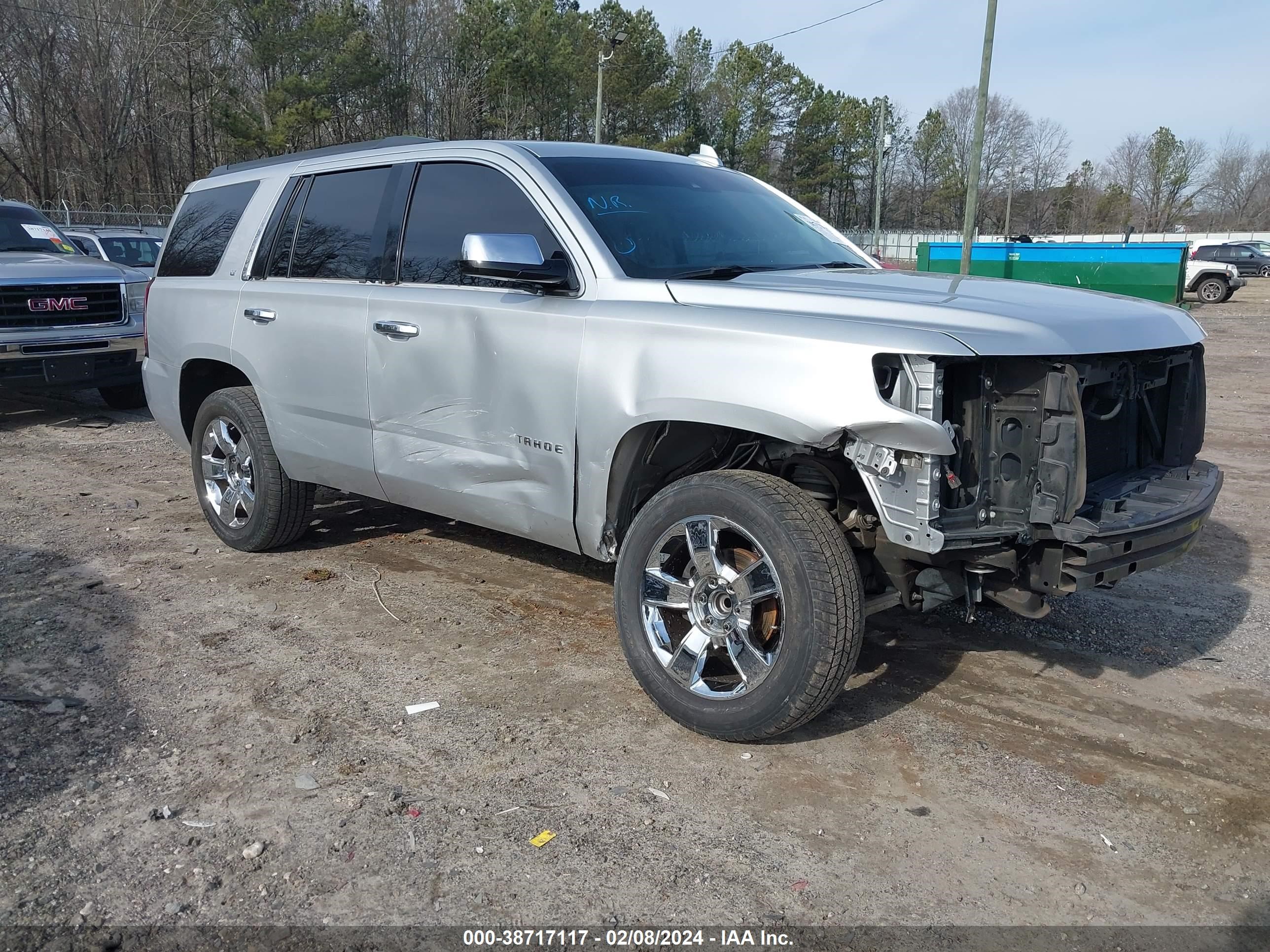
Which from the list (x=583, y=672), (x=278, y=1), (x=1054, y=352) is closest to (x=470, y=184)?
(x=583, y=672)

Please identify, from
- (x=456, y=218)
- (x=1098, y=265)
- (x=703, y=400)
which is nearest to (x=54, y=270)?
(x=456, y=218)

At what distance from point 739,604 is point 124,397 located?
9321mm

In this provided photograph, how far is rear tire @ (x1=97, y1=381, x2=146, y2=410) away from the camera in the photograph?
35.0 ft

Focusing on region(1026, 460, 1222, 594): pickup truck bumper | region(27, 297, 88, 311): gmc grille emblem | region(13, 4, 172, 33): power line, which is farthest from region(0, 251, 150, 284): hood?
region(13, 4, 172, 33): power line

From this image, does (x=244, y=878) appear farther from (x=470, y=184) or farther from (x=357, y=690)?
(x=470, y=184)

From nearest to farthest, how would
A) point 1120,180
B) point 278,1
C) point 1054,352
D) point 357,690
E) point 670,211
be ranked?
point 1054,352 < point 357,690 < point 670,211 < point 278,1 < point 1120,180

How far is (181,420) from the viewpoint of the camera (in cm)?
595

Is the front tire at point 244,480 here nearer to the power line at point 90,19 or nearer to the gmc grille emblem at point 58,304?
the gmc grille emblem at point 58,304

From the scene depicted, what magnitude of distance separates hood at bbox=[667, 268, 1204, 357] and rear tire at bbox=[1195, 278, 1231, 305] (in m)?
28.7

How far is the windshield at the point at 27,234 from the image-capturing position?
10.5m

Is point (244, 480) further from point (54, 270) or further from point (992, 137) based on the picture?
point (992, 137)

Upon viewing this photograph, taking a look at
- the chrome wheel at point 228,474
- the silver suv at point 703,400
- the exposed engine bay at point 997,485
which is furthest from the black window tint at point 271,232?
the exposed engine bay at point 997,485

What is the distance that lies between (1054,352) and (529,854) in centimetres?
208

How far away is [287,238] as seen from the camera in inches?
206
